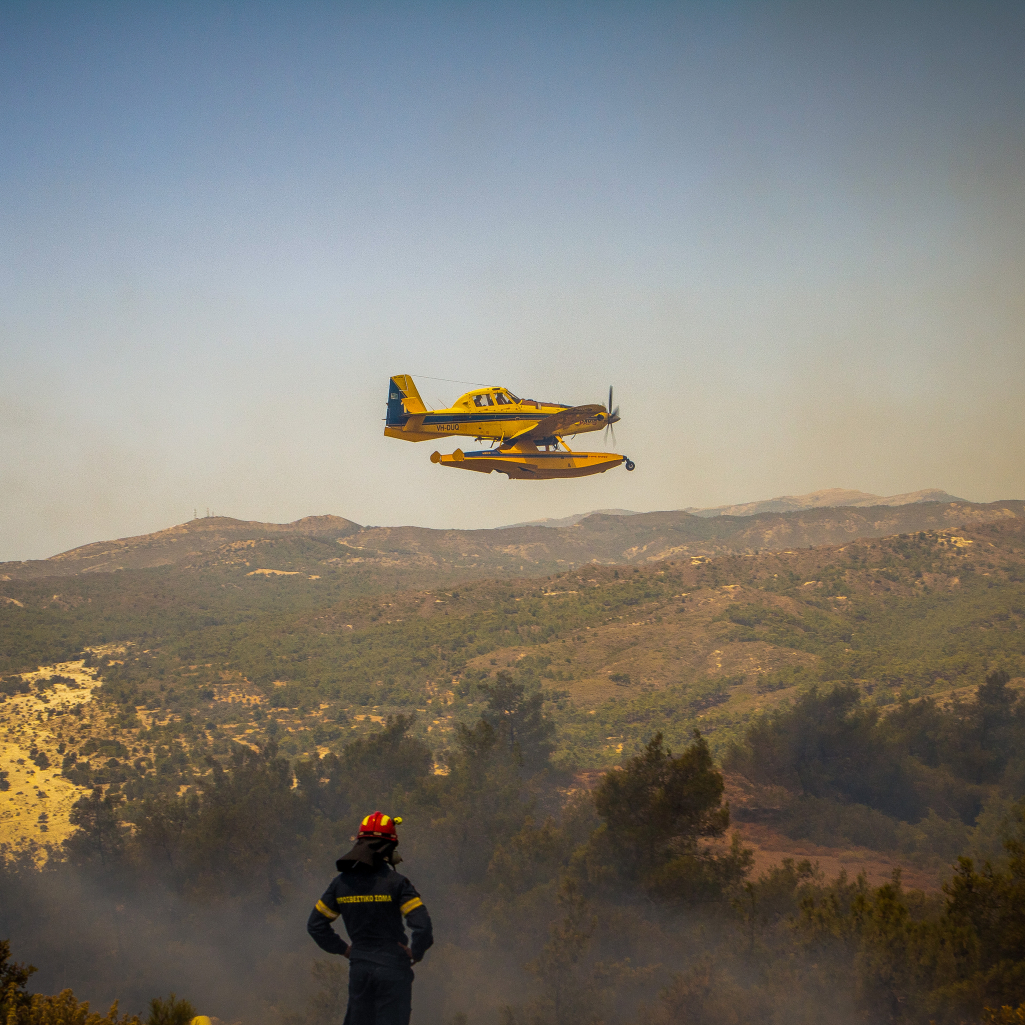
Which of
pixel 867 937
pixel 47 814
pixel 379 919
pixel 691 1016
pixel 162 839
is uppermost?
pixel 379 919

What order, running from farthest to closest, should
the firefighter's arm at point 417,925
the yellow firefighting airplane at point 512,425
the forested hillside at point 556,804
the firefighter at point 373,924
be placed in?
the yellow firefighting airplane at point 512,425, the forested hillside at point 556,804, the firefighter at point 373,924, the firefighter's arm at point 417,925

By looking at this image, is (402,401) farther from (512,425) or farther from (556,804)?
(556,804)

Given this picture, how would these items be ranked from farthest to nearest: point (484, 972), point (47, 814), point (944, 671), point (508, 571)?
point (508, 571) < point (944, 671) < point (47, 814) < point (484, 972)

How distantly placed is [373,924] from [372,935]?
0.46 ft

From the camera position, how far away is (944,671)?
69.6m

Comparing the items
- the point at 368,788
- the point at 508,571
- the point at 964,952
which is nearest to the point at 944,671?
the point at 368,788

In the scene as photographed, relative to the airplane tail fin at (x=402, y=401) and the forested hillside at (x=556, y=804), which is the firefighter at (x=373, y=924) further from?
the airplane tail fin at (x=402, y=401)

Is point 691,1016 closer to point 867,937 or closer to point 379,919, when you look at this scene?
point 867,937

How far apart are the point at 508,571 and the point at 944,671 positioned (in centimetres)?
13416

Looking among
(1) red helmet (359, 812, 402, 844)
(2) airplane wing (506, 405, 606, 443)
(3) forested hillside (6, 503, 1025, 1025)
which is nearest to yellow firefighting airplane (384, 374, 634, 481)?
(2) airplane wing (506, 405, 606, 443)

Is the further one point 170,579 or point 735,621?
point 170,579

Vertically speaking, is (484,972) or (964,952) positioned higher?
(964,952)

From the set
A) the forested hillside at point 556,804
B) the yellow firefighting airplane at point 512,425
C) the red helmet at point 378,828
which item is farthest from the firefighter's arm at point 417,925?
the yellow firefighting airplane at point 512,425

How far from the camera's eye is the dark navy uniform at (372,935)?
7.20 m
